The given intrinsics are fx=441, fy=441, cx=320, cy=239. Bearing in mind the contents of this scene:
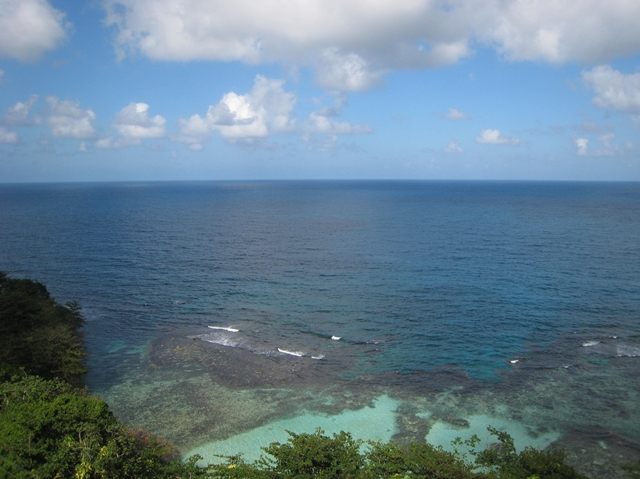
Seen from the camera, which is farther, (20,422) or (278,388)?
(278,388)

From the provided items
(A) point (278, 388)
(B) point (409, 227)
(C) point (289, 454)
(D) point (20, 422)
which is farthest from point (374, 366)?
(B) point (409, 227)

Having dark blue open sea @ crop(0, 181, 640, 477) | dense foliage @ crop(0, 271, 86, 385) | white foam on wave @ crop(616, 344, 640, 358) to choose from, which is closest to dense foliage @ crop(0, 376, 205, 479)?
dark blue open sea @ crop(0, 181, 640, 477)

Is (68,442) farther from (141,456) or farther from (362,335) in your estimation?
(362,335)

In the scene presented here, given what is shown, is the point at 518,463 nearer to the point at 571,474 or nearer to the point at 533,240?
the point at 571,474

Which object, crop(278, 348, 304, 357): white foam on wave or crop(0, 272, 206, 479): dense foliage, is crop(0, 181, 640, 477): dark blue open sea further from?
crop(0, 272, 206, 479): dense foliage

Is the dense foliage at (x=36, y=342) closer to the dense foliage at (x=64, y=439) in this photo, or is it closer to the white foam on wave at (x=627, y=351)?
the dense foliage at (x=64, y=439)

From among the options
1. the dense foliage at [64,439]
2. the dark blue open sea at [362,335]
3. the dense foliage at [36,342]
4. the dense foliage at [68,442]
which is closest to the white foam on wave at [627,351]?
the dark blue open sea at [362,335]
